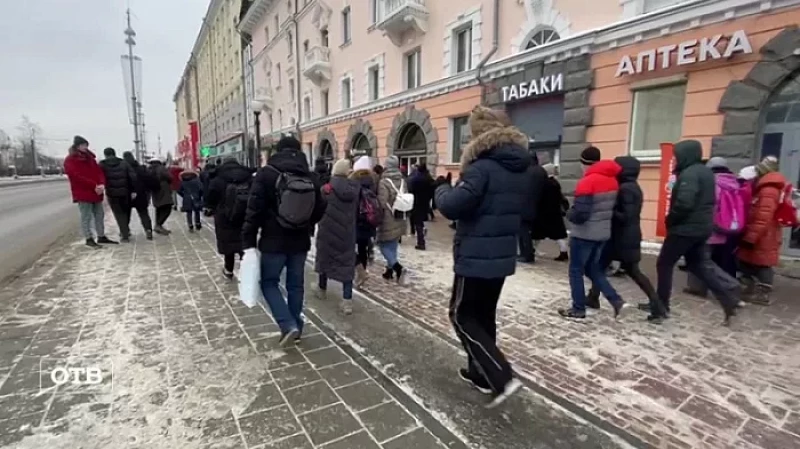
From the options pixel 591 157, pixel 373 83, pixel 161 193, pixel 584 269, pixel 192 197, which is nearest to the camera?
pixel 591 157

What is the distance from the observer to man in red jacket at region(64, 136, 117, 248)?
283 inches

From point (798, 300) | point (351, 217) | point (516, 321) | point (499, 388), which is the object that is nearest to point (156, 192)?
point (351, 217)

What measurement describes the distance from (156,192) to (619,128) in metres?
10.4

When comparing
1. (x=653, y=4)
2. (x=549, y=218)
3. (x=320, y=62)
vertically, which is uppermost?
(x=320, y=62)

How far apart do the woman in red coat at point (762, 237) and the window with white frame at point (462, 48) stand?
9.03 m

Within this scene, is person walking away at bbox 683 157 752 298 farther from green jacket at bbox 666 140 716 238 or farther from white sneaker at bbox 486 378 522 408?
white sneaker at bbox 486 378 522 408

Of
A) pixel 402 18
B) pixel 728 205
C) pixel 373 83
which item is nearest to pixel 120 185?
pixel 728 205

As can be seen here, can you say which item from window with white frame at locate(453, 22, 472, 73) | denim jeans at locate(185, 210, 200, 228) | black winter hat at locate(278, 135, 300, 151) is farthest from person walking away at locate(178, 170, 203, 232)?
window with white frame at locate(453, 22, 472, 73)

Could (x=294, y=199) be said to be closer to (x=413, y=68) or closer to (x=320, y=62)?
(x=413, y=68)

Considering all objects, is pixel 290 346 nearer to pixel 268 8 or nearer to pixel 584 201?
pixel 584 201

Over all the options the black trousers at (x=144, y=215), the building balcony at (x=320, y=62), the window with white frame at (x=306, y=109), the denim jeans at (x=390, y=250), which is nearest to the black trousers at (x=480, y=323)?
the denim jeans at (x=390, y=250)

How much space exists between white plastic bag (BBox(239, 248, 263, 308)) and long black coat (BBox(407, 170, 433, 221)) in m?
5.03

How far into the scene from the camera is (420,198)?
8539mm

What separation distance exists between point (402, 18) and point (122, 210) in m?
10.5
